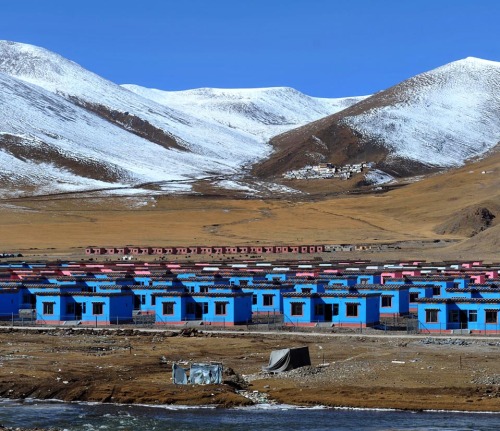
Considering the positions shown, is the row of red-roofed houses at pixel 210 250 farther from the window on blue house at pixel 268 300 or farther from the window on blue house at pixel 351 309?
the window on blue house at pixel 351 309

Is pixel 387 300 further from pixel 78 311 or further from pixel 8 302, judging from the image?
pixel 8 302

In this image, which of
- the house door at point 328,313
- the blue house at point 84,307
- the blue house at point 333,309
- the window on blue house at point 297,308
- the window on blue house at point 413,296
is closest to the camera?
the blue house at point 333,309

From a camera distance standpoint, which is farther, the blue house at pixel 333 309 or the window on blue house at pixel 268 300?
the window on blue house at pixel 268 300

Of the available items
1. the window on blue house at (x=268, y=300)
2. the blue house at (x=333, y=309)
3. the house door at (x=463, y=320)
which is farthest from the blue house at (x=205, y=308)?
the house door at (x=463, y=320)

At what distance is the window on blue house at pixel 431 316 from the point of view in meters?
61.7

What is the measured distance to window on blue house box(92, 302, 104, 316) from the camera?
224 ft

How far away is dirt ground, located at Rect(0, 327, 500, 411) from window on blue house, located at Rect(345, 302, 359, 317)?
196 inches

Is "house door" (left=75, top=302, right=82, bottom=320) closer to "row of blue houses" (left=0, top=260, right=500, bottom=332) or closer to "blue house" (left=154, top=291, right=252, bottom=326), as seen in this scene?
"row of blue houses" (left=0, top=260, right=500, bottom=332)

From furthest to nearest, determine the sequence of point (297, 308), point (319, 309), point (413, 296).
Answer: point (413, 296) → point (297, 308) → point (319, 309)

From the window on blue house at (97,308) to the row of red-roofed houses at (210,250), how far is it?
72819 mm

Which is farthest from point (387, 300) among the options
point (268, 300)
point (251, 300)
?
point (251, 300)

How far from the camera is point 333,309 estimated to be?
214 ft

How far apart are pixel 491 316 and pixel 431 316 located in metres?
3.32

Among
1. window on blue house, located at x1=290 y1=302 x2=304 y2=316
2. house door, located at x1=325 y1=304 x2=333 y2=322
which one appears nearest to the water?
house door, located at x1=325 y1=304 x2=333 y2=322
